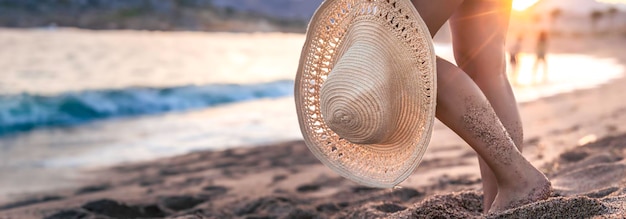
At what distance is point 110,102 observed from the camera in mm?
8875

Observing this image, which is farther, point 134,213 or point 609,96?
point 609,96

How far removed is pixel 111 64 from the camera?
688 inches

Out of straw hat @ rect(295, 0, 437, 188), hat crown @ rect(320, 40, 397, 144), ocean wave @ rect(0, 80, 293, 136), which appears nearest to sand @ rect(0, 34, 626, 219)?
straw hat @ rect(295, 0, 437, 188)

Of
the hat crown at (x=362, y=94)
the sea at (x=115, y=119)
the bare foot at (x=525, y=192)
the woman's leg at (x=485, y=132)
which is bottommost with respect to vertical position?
the bare foot at (x=525, y=192)

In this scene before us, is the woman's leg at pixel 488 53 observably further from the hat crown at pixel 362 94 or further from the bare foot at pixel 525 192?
the hat crown at pixel 362 94

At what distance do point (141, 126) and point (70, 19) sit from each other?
42202 mm

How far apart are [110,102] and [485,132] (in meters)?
8.01

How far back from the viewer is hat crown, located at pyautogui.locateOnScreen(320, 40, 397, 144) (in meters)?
1.58

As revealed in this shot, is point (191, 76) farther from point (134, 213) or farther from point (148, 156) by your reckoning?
point (134, 213)

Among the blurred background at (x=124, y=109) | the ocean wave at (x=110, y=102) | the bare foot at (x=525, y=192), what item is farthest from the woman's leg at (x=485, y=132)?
the ocean wave at (x=110, y=102)

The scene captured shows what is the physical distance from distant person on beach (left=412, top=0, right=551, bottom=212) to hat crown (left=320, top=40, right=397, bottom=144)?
0.53ft

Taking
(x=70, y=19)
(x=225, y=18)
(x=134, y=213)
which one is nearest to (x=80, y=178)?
(x=134, y=213)

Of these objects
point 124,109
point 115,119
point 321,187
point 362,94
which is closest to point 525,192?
point 362,94

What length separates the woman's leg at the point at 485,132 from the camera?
5.41ft
